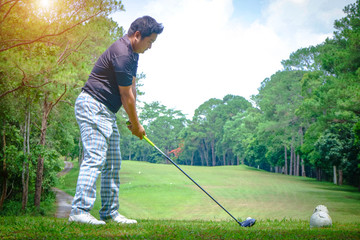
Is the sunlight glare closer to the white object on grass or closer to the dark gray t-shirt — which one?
the dark gray t-shirt

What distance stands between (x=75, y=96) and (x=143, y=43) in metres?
9.94

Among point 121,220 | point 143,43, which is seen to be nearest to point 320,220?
point 121,220

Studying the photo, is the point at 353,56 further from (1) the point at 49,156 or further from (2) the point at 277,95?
(2) the point at 277,95

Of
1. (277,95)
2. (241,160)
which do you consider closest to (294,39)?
(277,95)

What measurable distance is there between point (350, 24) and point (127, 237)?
75.7 feet

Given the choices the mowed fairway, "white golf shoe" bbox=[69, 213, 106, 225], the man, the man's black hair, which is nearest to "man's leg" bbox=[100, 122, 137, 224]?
the man

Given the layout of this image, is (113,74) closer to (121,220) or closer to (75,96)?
(121,220)

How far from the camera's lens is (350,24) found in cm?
2178

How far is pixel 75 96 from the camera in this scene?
42.1 ft

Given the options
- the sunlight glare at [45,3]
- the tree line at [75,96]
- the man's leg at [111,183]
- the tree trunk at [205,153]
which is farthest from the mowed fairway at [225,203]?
the tree trunk at [205,153]

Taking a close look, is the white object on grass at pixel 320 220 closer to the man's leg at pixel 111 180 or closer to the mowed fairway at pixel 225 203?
the man's leg at pixel 111 180

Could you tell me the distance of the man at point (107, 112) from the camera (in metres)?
3.23

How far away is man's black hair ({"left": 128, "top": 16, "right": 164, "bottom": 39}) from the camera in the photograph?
11.3ft

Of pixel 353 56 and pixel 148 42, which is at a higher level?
pixel 353 56
